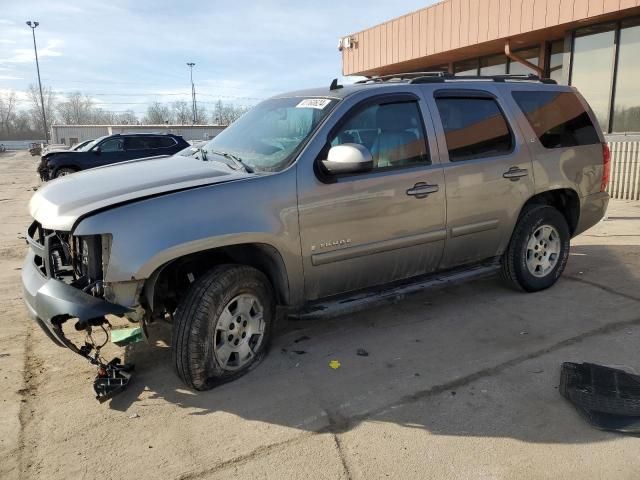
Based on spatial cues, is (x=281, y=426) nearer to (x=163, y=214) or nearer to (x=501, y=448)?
(x=501, y=448)

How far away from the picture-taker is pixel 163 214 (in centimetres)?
292

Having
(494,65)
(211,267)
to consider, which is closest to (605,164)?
(211,267)

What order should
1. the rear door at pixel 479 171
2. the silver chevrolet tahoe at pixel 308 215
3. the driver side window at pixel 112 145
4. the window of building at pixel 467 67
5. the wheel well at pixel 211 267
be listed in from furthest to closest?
the driver side window at pixel 112 145 < the window of building at pixel 467 67 < the rear door at pixel 479 171 < the wheel well at pixel 211 267 < the silver chevrolet tahoe at pixel 308 215

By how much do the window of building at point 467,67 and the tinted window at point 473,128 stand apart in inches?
476

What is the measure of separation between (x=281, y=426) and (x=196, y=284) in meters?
1.00

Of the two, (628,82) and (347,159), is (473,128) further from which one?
(628,82)

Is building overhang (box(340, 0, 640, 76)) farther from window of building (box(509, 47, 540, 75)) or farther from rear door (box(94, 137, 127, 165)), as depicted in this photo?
rear door (box(94, 137, 127, 165))

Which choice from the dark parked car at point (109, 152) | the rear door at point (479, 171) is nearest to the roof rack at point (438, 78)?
the rear door at point (479, 171)

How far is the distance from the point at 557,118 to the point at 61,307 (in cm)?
457

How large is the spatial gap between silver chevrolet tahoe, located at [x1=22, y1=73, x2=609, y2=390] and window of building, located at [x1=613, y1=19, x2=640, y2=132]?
7375 millimetres

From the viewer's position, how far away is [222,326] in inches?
128

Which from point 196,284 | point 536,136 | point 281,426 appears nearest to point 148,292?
point 196,284

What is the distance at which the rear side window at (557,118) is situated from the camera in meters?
4.77

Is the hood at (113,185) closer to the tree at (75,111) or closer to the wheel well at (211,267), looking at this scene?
the wheel well at (211,267)
